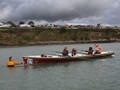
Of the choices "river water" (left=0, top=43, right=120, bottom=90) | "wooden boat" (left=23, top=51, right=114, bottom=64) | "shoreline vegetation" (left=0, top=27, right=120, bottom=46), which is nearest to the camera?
"river water" (left=0, top=43, right=120, bottom=90)

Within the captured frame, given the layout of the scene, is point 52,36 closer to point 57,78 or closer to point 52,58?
point 52,58

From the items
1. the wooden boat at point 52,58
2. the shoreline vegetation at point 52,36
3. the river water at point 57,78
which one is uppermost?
the shoreline vegetation at point 52,36

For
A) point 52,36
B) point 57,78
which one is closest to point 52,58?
point 57,78

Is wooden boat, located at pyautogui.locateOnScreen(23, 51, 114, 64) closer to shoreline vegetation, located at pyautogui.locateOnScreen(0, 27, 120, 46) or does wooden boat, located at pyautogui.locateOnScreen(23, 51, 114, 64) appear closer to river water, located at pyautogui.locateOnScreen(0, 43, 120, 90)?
river water, located at pyautogui.locateOnScreen(0, 43, 120, 90)

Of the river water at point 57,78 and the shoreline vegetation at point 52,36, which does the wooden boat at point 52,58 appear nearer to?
the river water at point 57,78

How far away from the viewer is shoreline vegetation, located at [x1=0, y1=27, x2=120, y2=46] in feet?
489

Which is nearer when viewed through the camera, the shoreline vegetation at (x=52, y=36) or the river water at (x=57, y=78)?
the river water at (x=57, y=78)

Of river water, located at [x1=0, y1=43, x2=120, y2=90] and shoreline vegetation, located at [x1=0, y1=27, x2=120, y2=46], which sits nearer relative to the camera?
river water, located at [x1=0, y1=43, x2=120, y2=90]

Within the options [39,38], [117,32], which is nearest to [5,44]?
[39,38]

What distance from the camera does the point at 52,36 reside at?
544ft

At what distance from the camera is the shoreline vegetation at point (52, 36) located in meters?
149

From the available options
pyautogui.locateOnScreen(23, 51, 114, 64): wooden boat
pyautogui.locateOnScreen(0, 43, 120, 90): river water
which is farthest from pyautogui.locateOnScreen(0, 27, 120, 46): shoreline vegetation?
pyautogui.locateOnScreen(0, 43, 120, 90): river water

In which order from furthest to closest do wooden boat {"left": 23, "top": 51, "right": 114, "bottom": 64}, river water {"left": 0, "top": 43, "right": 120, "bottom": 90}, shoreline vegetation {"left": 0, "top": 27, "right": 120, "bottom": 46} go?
shoreline vegetation {"left": 0, "top": 27, "right": 120, "bottom": 46}, wooden boat {"left": 23, "top": 51, "right": 114, "bottom": 64}, river water {"left": 0, "top": 43, "right": 120, "bottom": 90}

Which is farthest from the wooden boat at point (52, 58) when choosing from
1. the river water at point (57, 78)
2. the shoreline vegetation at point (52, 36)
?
the shoreline vegetation at point (52, 36)
